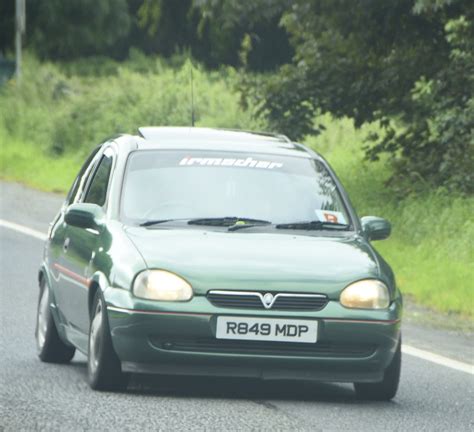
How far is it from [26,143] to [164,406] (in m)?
26.4

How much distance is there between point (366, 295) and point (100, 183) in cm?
229


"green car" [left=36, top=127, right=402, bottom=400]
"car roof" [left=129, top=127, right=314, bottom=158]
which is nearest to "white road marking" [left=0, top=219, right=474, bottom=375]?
"green car" [left=36, top=127, right=402, bottom=400]

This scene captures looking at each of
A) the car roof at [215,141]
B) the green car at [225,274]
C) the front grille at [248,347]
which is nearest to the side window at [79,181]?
the car roof at [215,141]

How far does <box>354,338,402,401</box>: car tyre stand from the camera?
9.55 m

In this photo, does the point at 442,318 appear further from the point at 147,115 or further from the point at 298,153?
the point at 147,115

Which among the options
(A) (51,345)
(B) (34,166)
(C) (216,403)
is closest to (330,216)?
(C) (216,403)

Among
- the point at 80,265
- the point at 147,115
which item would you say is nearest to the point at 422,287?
the point at 80,265

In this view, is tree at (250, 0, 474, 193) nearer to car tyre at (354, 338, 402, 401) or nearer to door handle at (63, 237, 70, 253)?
door handle at (63, 237, 70, 253)

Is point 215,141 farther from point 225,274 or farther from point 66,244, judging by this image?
point 225,274

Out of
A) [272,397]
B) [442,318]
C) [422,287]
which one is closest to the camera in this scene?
[272,397]

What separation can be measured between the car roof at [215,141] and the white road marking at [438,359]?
1.72m

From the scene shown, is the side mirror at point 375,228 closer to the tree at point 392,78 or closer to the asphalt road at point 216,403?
the asphalt road at point 216,403

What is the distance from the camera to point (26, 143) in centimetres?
3494

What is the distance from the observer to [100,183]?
10852 millimetres
